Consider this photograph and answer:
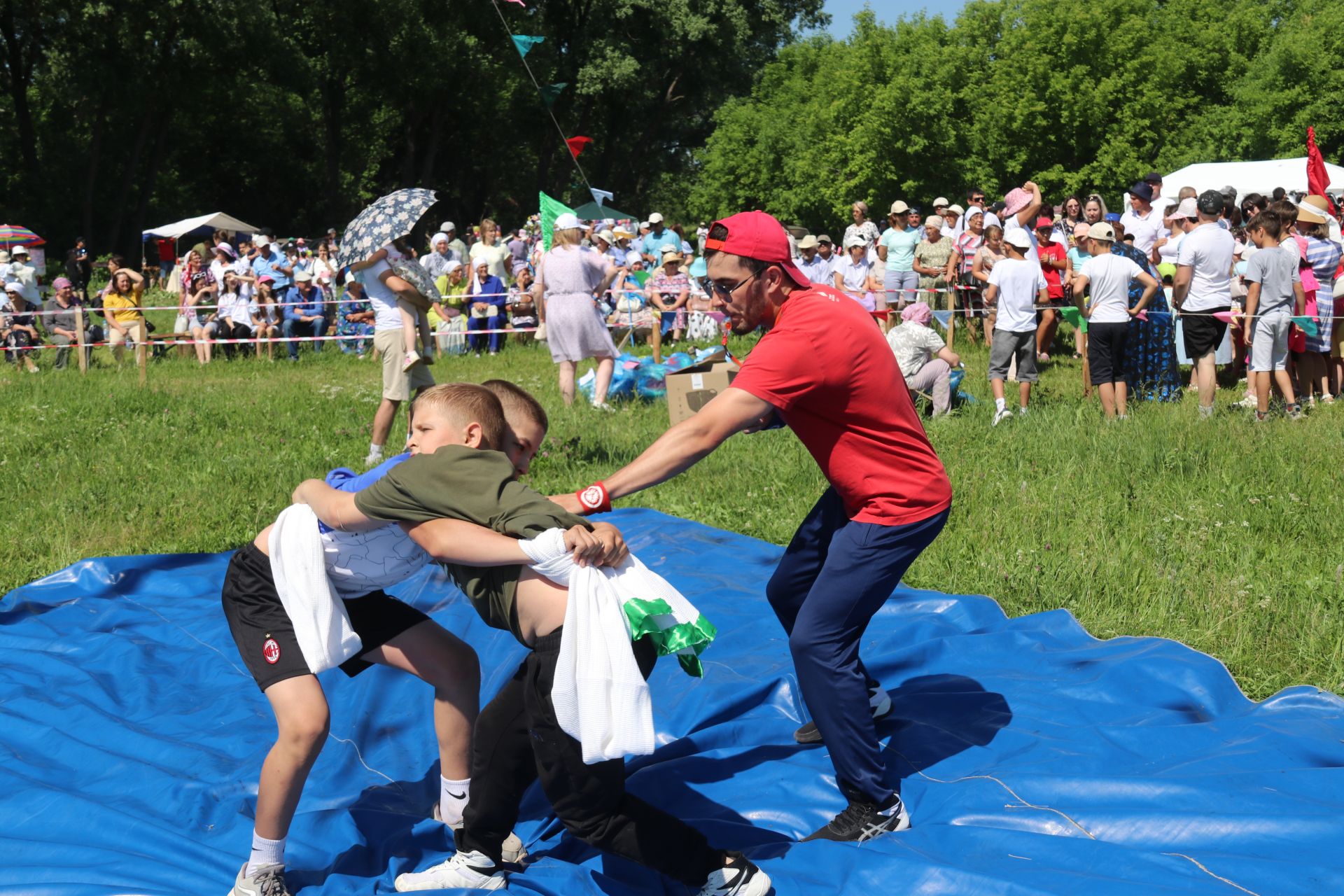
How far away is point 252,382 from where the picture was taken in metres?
14.0

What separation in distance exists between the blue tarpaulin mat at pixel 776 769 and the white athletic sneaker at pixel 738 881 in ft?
0.64

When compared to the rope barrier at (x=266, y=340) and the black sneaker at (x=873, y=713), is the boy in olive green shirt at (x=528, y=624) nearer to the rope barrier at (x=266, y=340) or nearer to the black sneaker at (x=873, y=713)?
the black sneaker at (x=873, y=713)

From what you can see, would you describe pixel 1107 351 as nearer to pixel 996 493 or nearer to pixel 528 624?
pixel 996 493

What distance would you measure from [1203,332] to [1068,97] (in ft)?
85.5

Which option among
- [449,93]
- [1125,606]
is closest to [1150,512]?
[1125,606]

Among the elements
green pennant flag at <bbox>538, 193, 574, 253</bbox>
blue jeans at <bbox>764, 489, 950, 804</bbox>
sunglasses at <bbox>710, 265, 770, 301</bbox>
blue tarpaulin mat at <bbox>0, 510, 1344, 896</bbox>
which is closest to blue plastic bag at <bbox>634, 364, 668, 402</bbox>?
green pennant flag at <bbox>538, 193, 574, 253</bbox>

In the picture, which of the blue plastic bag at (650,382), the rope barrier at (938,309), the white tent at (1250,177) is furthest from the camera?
the white tent at (1250,177)

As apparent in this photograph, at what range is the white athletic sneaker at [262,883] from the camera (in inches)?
134

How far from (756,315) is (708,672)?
1.83 metres

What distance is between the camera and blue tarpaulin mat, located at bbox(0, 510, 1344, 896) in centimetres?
353

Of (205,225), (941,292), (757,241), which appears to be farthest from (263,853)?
(205,225)

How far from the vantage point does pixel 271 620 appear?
139 inches

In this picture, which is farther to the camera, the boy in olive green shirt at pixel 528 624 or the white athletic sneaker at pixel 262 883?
the white athletic sneaker at pixel 262 883

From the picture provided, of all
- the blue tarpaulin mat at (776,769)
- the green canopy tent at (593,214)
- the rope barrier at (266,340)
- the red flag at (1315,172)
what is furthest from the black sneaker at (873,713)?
the green canopy tent at (593,214)
